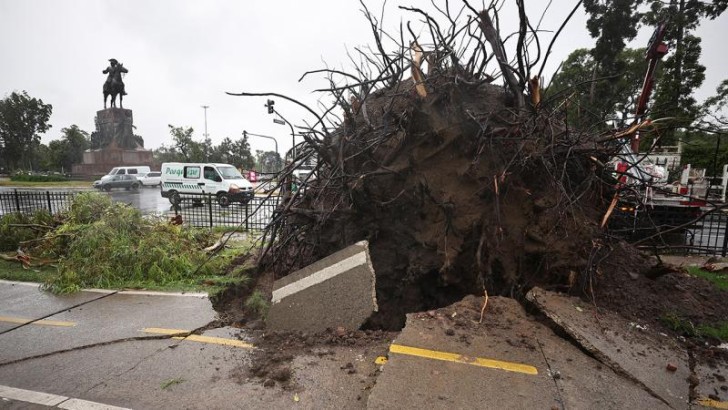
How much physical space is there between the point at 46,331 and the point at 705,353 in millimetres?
6478

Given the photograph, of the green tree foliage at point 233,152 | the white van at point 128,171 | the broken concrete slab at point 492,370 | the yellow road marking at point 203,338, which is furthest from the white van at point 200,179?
the green tree foliage at point 233,152

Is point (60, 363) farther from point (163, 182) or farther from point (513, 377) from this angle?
point (163, 182)

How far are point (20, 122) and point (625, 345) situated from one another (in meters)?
67.7

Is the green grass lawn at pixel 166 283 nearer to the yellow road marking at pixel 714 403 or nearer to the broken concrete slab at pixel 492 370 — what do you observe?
the broken concrete slab at pixel 492 370

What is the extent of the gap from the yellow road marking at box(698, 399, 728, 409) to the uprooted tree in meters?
1.29

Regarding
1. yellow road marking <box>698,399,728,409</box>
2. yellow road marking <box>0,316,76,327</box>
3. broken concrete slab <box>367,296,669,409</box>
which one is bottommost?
yellow road marking <box>0,316,76,327</box>

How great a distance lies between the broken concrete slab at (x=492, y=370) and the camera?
252 centimetres

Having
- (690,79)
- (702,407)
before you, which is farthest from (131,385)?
(690,79)

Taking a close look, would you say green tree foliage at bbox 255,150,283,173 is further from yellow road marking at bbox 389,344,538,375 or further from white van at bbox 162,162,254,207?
yellow road marking at bbox 389,344,538,375

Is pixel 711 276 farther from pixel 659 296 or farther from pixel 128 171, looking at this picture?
pixel 128 171

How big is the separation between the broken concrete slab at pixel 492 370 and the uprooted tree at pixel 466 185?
67 centimetres

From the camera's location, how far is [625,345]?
10.3ft

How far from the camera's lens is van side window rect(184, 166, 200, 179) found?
18.1 m

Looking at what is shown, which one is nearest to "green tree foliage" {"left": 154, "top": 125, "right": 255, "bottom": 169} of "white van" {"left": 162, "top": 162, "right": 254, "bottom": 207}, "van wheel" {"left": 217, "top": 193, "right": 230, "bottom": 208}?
"white van" {"left": 162, "top": 162, "right": 254, "bottom": 207}
